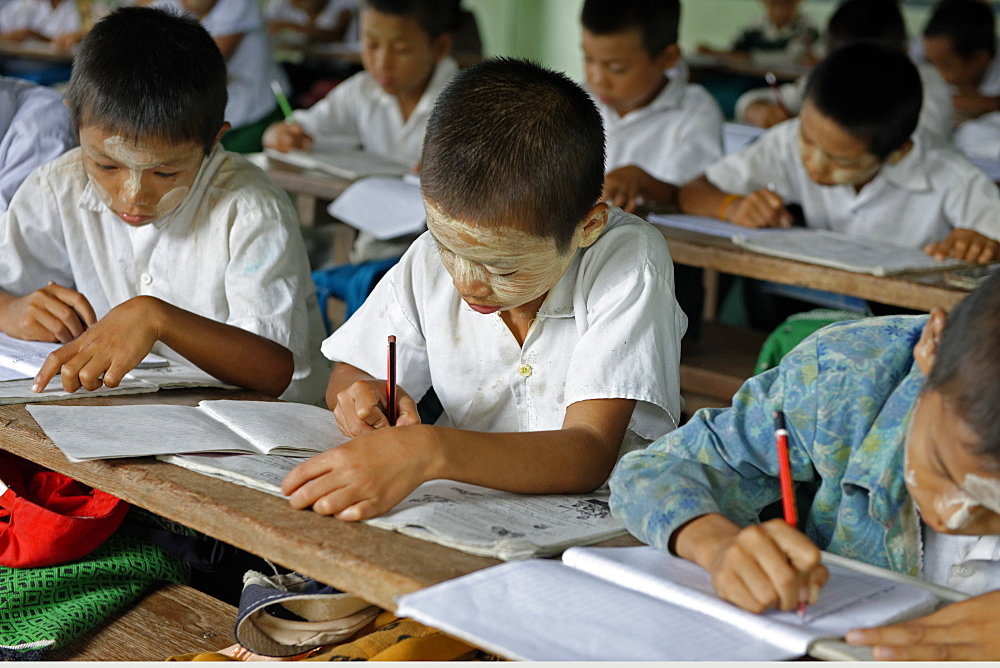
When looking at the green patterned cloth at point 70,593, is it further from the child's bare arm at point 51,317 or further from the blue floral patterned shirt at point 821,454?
the blue floral patterned shirt at point 821,454

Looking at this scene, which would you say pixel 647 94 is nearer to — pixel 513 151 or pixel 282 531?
pixel 513 151

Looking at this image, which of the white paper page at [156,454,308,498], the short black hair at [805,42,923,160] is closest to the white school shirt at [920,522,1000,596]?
the white paper page at [156,454,308,498]

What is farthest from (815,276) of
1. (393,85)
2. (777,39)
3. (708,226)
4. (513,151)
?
(777,39)

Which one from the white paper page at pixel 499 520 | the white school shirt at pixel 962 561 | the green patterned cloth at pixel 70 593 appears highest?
the white paper page at pixel 499 520

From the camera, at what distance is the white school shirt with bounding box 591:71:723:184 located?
3.31 meters

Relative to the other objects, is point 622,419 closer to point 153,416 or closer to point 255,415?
point 255,415

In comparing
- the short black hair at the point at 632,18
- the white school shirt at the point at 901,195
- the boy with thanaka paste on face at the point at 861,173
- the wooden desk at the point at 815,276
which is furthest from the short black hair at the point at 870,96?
the short black hair at the point at 632,18

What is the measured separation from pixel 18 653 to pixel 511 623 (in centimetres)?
76

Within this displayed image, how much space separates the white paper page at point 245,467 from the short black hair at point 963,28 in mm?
4996

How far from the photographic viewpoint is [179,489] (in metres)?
1.12

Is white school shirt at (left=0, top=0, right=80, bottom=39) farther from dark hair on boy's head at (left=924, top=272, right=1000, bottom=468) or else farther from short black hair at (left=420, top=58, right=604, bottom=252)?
dark hair on boy's head at (left=924, top=272, right=1000, bottom=468)

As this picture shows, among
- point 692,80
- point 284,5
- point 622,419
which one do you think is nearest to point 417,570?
point 622,419

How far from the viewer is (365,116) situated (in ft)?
12.0

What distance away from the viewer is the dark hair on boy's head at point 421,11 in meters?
3.49
